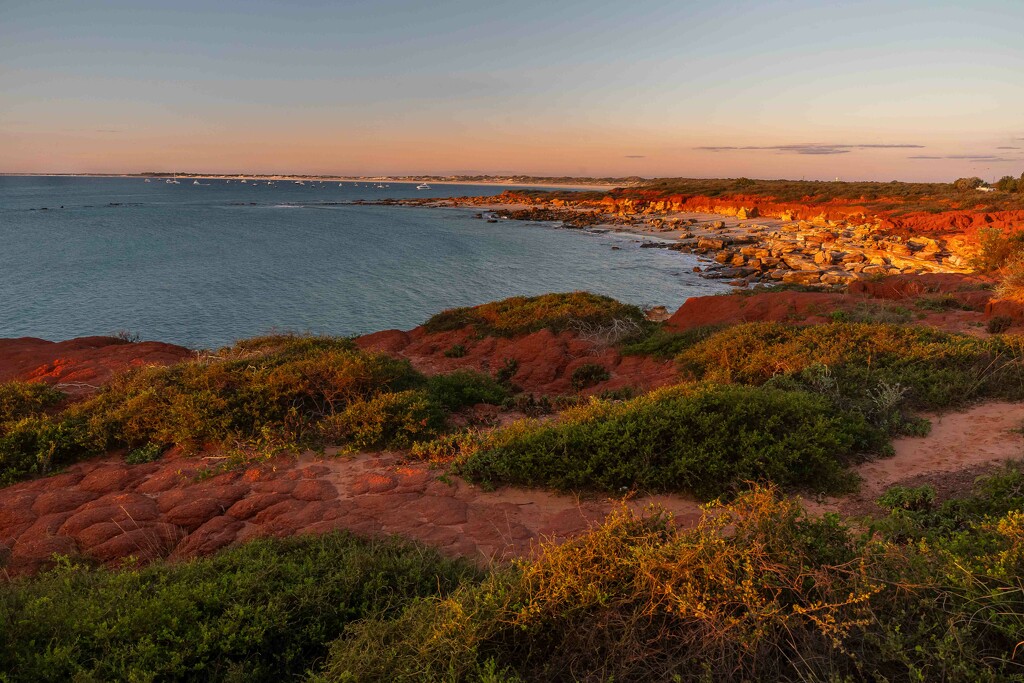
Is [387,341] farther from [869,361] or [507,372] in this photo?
[869,361]

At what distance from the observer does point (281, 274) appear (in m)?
34.8

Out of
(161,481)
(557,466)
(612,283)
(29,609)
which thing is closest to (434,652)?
(29,609)

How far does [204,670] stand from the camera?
342 centimetres

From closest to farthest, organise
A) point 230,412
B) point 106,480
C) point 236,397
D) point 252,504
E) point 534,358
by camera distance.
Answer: point 252,504
point 106,480
point 230,412
point 236,397
point 534,358

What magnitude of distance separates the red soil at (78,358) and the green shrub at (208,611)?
9039mm

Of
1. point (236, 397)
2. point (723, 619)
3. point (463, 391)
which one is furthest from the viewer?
point (463, 391)

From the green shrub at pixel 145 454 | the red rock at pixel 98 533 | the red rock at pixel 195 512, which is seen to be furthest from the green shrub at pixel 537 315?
the red rock at pixel 98 533

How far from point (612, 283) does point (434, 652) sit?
3141cm

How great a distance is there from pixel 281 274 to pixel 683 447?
33.7 m

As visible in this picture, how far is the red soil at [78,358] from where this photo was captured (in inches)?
501

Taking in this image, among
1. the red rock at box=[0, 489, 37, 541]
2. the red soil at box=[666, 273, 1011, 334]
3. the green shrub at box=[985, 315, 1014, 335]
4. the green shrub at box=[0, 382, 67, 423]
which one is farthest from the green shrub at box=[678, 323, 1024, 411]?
the green shrub at box=[0, 382, 67, 423]

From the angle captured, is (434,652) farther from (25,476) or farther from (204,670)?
(25,476)

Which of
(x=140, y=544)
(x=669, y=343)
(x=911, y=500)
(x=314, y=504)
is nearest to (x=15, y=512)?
(x=140, y=544)

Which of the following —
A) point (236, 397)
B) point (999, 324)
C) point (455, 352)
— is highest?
point (999, 324)
